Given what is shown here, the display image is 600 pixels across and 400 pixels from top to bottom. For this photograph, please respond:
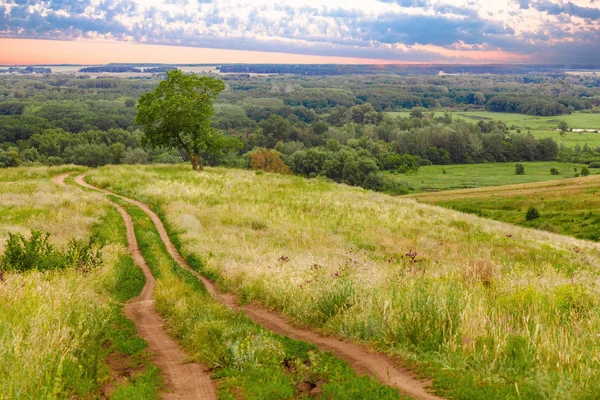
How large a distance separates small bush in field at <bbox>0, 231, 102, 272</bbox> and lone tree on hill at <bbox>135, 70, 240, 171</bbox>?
3059cm

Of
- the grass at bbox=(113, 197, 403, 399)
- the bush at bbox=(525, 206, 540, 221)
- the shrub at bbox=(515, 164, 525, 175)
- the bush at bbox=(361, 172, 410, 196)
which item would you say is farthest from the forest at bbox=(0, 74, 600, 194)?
the grass at bbox=(113, 197, 403, 399)

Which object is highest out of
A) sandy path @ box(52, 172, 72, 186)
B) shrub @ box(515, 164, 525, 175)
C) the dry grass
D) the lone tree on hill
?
the lone tree on hill

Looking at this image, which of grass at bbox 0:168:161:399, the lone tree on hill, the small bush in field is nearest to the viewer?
grass at bbox 0:168:161:399

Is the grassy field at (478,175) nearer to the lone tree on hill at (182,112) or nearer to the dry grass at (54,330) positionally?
the lone tree on hill at (182,112)

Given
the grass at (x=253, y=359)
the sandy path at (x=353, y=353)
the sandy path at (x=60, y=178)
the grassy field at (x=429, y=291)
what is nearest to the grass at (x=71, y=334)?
the grass at (x=253, y=359)

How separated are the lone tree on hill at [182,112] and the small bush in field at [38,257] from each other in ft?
100

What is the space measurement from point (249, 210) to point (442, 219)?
14453 millimetres

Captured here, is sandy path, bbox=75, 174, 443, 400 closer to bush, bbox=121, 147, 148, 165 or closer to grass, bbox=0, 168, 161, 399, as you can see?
grass, bbox=0, 168, 161, 399

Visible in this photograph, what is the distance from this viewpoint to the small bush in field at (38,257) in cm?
1373

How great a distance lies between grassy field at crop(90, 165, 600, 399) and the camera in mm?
7367

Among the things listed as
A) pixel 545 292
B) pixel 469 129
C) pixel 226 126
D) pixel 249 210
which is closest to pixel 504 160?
pixel 469 129

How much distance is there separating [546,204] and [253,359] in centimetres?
6382

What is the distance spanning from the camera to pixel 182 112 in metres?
44.7

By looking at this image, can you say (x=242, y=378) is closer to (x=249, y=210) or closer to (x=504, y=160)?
(x=249, y=210)
